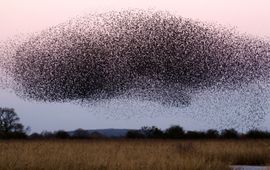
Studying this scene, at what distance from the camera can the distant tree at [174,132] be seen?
1814 inches

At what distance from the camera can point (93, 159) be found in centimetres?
1666

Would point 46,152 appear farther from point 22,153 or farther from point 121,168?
point 121,168

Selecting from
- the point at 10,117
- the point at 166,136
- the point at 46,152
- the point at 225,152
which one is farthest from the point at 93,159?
the point at 10,117

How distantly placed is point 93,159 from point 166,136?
98.7 feet

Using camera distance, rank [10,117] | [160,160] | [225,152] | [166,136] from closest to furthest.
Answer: [160,160] → [225,152] → [166,136] → [10,117]

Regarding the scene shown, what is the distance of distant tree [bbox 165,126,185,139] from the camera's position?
46.1 metres

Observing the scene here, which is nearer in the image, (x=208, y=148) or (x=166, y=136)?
(x=208, y=148)

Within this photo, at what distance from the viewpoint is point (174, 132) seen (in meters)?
47.7

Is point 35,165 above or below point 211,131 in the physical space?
below

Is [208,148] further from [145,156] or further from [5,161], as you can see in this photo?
[5,161]

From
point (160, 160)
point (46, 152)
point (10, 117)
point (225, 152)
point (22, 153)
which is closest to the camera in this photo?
point (160, 160)

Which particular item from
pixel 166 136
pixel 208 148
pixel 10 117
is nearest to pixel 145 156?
pixel 208 148

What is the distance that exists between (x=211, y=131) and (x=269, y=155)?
27841 mm

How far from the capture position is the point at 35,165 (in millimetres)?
15227
